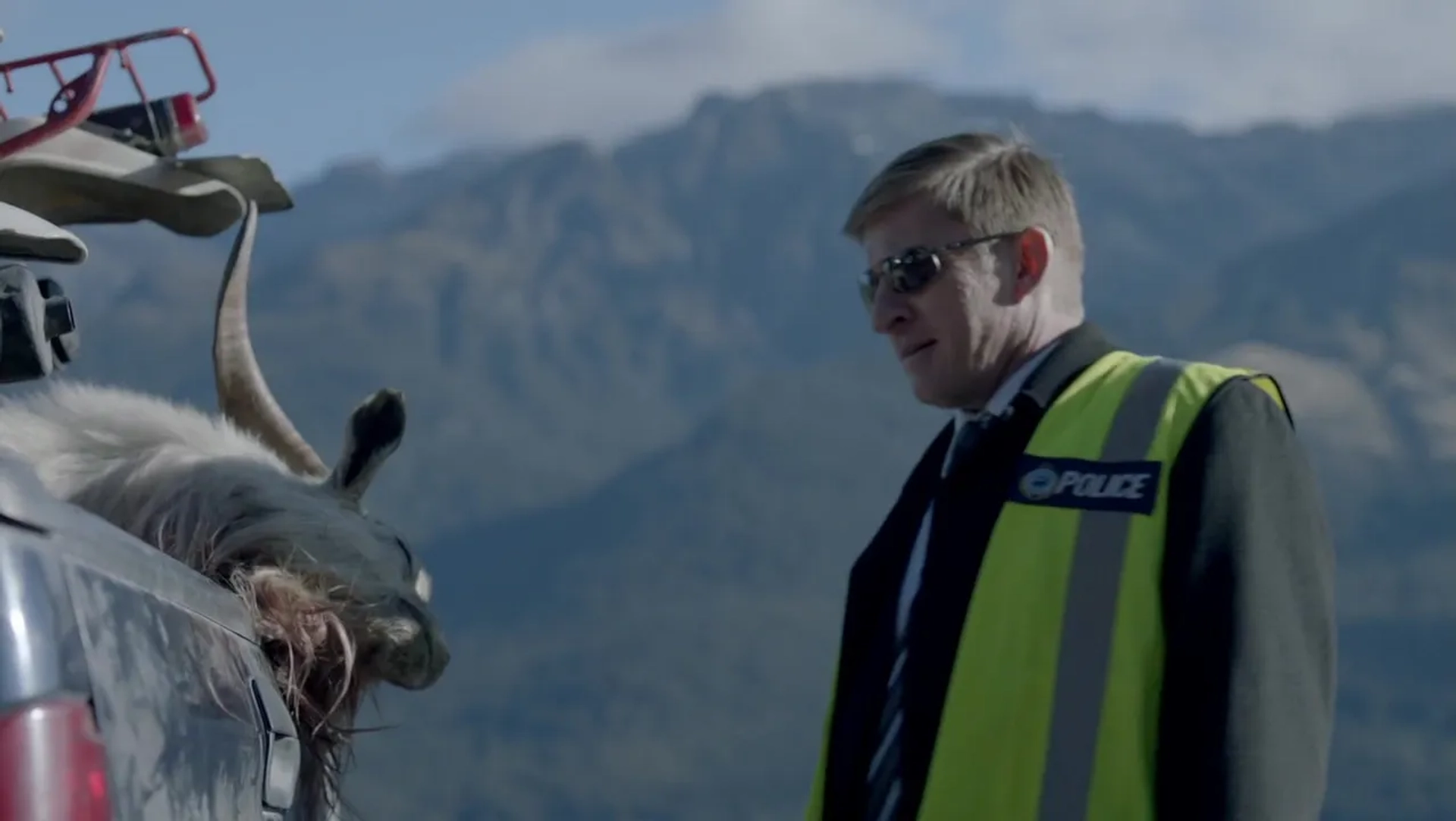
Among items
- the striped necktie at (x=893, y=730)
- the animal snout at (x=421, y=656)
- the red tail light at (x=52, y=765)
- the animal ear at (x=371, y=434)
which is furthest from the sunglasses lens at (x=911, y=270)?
the red tail light at (x=52, y=765)

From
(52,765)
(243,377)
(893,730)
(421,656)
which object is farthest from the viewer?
(243,377)

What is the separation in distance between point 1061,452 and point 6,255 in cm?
190

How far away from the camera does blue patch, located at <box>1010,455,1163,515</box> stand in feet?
10.9

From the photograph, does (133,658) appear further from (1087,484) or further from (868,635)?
(868,635)

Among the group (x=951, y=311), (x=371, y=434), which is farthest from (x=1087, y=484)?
(x=371, y=434)

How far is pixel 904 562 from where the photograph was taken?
3889 mm

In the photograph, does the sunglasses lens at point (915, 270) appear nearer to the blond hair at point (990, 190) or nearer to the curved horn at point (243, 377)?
the blond hair at point (990, 190)

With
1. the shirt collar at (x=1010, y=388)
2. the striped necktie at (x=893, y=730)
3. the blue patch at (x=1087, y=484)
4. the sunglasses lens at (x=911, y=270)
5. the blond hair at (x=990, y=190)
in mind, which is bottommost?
the striped necktie at (x=893, y=730)

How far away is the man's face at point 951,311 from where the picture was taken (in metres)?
3.76

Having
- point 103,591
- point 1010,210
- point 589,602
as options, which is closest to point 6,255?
point 103,591

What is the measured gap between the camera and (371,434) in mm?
4871

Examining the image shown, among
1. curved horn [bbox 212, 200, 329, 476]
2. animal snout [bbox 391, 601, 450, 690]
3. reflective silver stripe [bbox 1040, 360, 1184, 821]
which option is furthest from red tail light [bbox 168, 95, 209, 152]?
reflective silver stripe [bbox 1040, 360, 1184, 821]

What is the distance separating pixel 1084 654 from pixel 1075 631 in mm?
37

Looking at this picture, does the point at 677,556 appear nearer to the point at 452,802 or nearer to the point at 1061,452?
the point at 452,802
